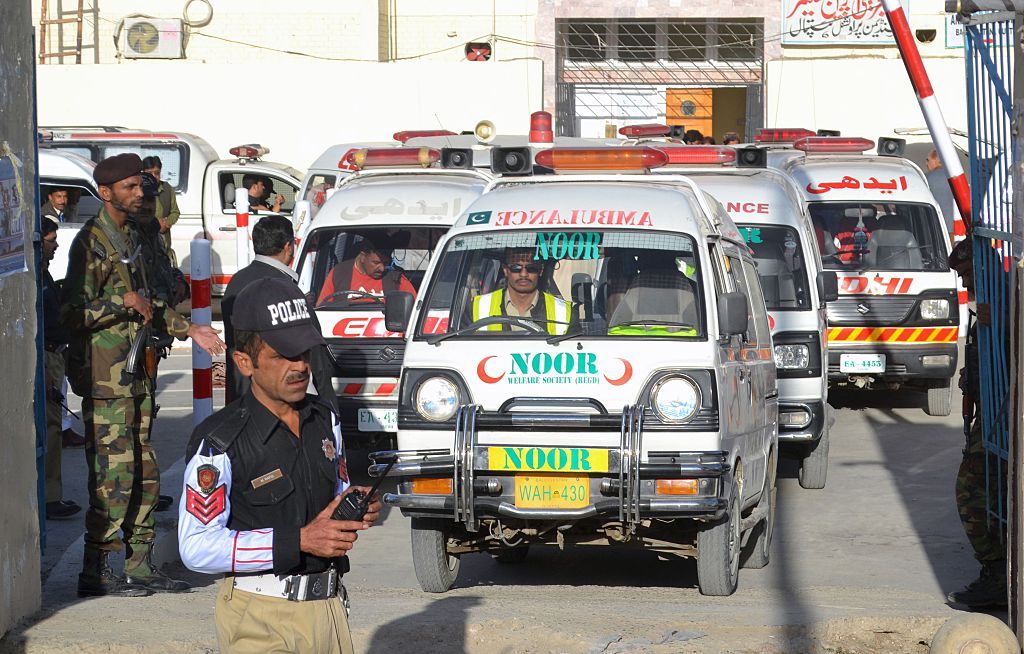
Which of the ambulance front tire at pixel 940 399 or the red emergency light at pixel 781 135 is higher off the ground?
the red emergency light at pixel 781 135

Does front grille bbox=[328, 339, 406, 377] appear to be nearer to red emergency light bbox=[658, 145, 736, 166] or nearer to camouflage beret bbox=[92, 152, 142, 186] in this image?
red emergency light bbox=[658, 145, 736, 166]

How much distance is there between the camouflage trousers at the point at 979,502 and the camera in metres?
7.07

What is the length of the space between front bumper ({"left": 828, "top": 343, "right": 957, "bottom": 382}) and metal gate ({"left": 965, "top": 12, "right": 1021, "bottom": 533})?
577cm

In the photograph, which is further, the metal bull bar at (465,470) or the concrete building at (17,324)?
the metal bull bar at (465,470)

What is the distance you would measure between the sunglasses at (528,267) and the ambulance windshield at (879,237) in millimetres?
5851

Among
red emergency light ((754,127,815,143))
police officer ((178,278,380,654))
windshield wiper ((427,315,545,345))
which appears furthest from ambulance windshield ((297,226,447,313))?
red emergency light ((754,127,815,143))

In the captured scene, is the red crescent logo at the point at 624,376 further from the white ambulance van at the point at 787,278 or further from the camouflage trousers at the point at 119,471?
→ the white ambulance van at the point at 787,278

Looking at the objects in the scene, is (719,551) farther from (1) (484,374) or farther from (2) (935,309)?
(2) (935,309)

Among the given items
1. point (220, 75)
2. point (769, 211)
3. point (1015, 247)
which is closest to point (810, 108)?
point (220, 75)

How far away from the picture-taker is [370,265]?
1068 cm

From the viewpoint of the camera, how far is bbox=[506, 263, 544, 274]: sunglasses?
7734 millimetres

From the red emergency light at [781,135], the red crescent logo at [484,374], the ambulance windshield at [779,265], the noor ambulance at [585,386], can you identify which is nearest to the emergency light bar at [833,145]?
the red emergency light at [781,135]

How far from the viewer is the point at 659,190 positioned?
26.0ft

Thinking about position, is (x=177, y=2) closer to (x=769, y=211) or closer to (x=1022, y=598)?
(x=769, y=211)
